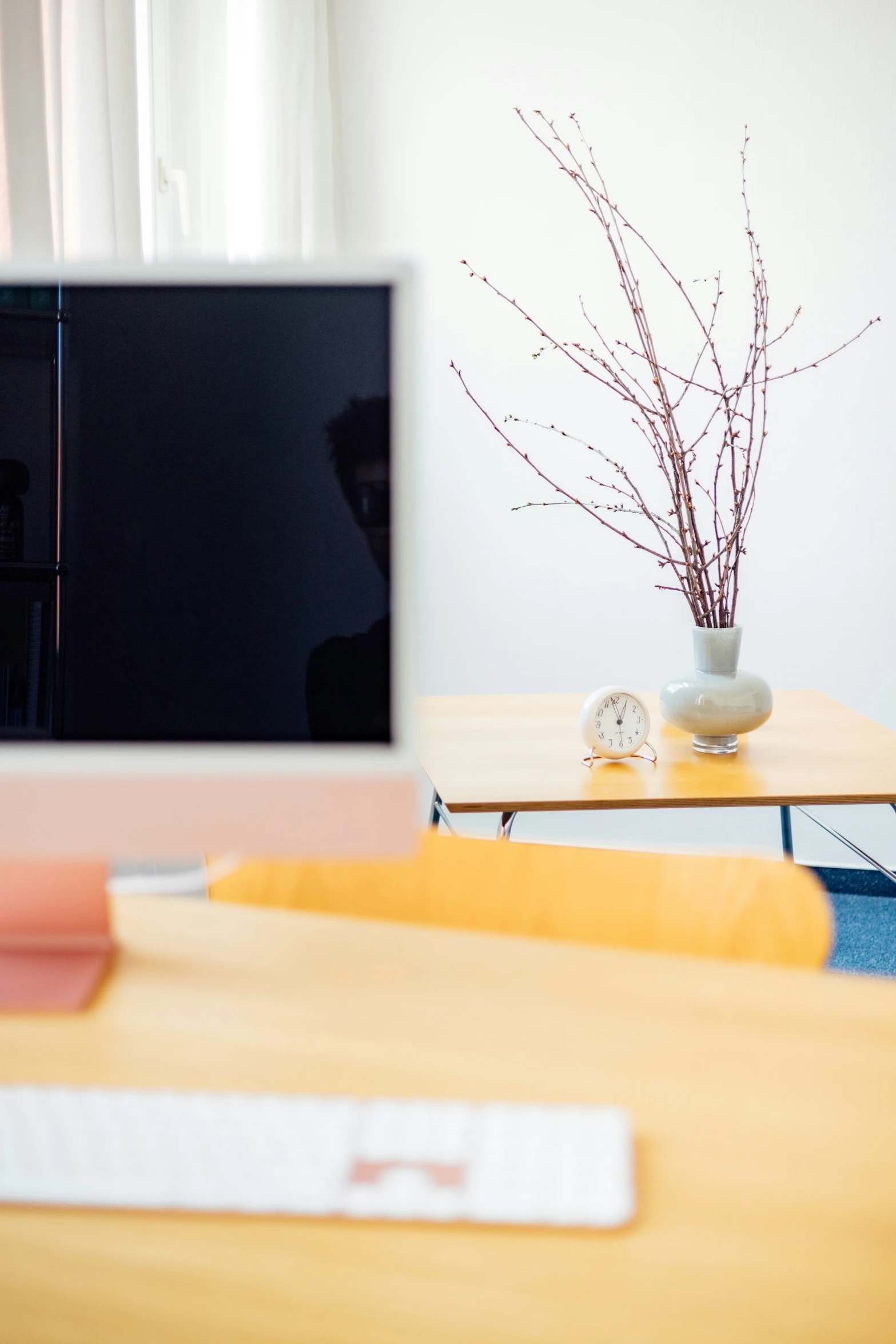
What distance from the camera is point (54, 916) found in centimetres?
93

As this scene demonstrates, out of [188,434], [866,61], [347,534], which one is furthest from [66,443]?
[866,61]

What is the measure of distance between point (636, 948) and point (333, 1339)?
0.61m

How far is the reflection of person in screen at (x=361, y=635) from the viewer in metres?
0.67

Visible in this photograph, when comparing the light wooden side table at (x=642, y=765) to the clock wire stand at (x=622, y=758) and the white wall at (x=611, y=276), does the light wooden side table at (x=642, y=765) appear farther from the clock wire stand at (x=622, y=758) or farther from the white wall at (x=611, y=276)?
the white wall at (x=611, y=276)

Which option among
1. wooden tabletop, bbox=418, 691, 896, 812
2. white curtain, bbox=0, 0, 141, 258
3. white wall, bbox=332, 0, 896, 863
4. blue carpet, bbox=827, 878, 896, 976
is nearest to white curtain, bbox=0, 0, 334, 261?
white curtain, bbox=0, 0, 141, 258

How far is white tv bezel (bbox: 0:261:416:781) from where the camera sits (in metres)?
0.64

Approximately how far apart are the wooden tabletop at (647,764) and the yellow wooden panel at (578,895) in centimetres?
45

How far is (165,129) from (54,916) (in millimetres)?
2129

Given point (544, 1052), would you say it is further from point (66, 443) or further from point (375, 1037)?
point (66, 443)

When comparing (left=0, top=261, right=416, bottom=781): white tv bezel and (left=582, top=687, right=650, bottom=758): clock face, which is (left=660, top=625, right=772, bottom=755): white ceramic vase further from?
(left=0, top=261, right=416, bottom=781): white tv bezel

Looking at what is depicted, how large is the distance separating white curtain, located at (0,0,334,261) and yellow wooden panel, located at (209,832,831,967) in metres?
1.20

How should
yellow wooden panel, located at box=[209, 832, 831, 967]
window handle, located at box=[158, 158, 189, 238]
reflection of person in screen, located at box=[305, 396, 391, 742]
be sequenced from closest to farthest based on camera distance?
reflection of person in screen, located at box=[305, 396, 391, 742] → yellow wooden panel, located at box=[209, 832, 831, 967] → window handle, located at box=[158, 158, 189, 238]

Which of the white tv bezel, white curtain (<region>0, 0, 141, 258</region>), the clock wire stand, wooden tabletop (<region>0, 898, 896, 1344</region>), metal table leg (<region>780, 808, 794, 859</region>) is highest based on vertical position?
white curtain (<region>0, 0, 141, 258</region>)

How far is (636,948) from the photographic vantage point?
1094 mm
